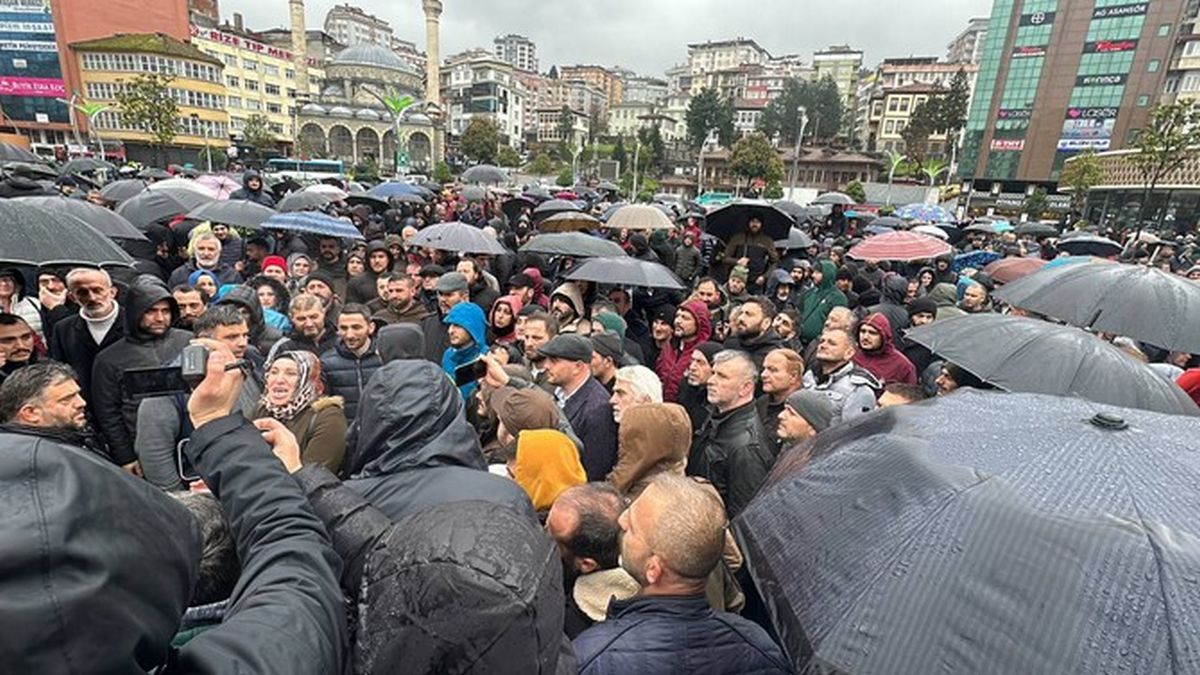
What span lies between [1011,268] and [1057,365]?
7055mm

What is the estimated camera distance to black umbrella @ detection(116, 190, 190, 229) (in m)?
7.09

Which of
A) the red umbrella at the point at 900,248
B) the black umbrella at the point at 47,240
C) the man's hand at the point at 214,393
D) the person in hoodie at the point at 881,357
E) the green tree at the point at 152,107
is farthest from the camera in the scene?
the green tree at the point at 152,107

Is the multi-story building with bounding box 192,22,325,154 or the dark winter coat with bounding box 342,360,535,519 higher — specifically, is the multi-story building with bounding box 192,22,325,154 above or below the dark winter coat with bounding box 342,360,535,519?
above

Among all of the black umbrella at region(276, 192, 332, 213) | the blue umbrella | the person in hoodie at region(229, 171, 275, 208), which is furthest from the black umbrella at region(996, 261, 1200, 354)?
the person in hoodie at region(229, 171, 275, 208)

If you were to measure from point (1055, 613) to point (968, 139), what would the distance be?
77073 millimetres

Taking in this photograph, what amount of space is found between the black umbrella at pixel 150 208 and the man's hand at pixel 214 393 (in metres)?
6.87

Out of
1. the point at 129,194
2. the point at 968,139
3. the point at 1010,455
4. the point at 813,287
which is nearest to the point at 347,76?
the point at 968,139

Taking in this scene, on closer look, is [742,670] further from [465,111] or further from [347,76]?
[465,111]

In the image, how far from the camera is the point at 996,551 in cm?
131

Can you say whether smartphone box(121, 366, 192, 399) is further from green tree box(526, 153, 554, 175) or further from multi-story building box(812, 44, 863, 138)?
multi-story building box(812, 44, 863, 138)

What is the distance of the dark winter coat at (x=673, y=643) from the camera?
1699 mm

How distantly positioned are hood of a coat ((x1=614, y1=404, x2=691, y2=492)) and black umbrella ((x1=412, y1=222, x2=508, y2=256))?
183 inches

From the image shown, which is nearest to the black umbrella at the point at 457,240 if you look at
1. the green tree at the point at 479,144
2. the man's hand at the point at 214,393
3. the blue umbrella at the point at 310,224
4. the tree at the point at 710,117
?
the blue umbrella at the point at 310,224

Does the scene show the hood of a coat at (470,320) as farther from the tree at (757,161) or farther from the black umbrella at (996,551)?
the tree at (757,161)
